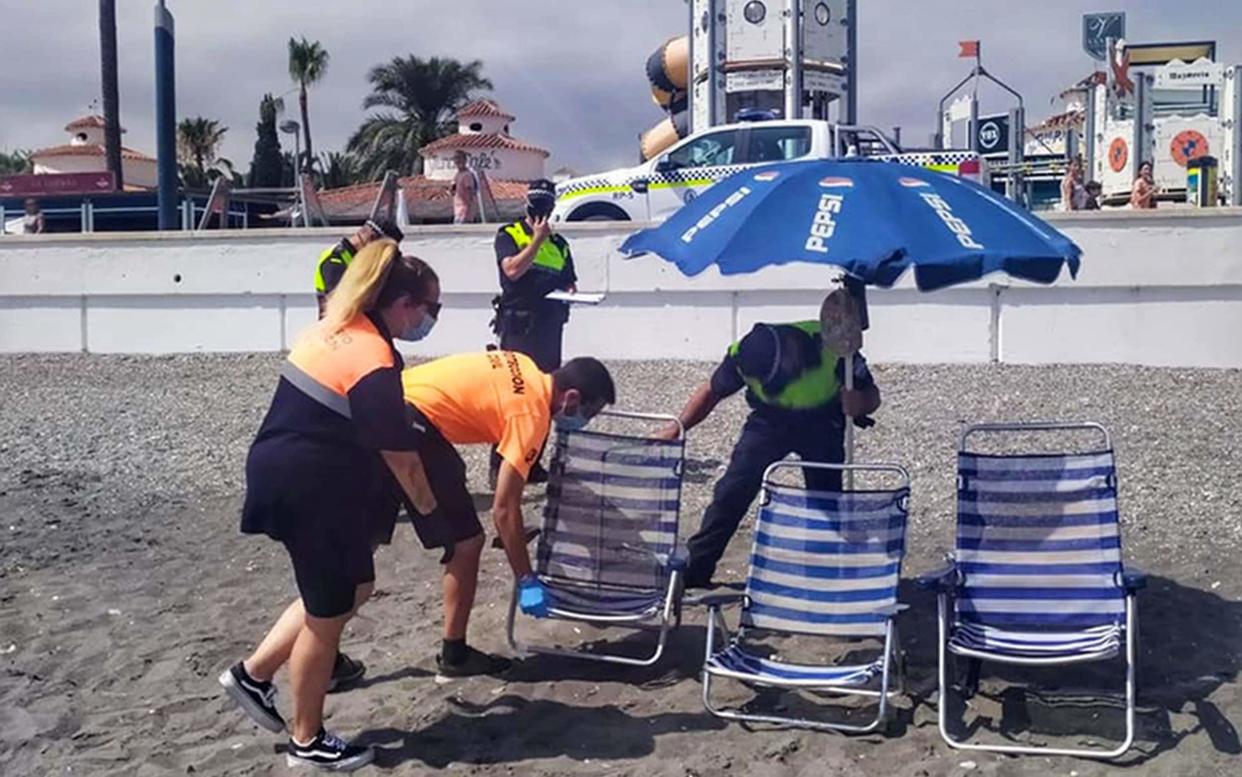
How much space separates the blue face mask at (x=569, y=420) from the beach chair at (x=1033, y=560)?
143 cm

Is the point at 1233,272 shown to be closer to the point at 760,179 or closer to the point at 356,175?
the point at 760,179

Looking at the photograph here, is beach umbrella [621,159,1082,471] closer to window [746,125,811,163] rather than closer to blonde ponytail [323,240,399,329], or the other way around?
blonde ponytail [323,240,399,329]

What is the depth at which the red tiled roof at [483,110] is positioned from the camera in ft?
159

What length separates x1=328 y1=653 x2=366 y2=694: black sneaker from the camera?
16.9 ft

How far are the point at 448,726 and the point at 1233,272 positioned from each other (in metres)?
9.75

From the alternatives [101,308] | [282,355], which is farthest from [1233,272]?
[101,308]

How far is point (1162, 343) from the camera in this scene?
481 inches

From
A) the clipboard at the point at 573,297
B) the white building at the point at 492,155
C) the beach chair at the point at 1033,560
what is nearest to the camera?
the beach chair at the point at 1033,560

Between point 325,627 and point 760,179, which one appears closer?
point 325,627

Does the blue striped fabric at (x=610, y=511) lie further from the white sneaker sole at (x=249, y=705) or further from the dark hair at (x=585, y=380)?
the white sneaker sole at (x=249, y=705)

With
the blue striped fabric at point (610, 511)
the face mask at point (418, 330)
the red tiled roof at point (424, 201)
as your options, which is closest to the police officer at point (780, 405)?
the blue striped fabric at point (610, 511)

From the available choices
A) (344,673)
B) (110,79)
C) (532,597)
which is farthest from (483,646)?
(110,79)

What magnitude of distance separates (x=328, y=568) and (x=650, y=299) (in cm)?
926

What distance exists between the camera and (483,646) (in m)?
5.59
